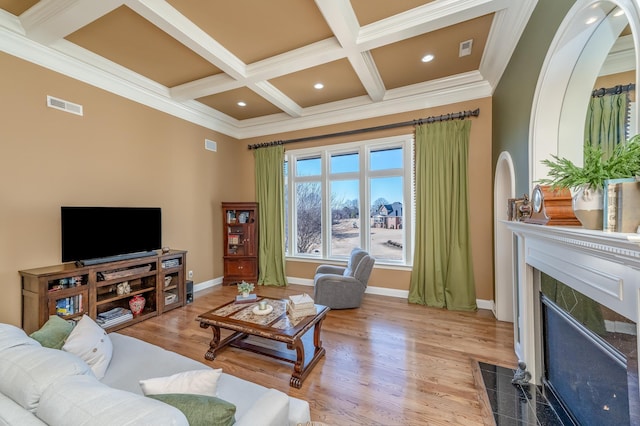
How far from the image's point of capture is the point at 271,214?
512cm

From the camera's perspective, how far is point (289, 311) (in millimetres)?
2508

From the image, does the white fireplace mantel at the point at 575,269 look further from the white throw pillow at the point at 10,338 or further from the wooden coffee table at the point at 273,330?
the white throw pillow at the point at 10,338

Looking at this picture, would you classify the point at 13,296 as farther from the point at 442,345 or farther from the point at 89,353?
the point at 442,345

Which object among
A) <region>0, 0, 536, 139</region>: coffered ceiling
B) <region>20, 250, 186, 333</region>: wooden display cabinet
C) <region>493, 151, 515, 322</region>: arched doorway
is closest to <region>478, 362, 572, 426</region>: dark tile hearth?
<region>493, 151, 515, 322</region>: arched doorway

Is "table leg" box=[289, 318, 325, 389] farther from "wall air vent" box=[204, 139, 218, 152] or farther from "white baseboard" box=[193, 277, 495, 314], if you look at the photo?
"wall air vent" box=[204, 139, 218, 152]

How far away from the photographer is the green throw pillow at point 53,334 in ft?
5.30

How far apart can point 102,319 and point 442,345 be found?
3871mm

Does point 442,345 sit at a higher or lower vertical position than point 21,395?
lower

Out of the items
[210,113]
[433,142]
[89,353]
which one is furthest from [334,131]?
[89,353]

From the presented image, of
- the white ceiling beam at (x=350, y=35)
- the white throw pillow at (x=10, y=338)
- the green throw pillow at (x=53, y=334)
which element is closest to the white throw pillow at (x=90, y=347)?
the green throw pillow at (x=53, y=334)

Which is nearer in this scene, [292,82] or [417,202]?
[292,82]

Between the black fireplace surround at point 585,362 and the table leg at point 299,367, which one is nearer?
the black fireplace surround at point 585,362

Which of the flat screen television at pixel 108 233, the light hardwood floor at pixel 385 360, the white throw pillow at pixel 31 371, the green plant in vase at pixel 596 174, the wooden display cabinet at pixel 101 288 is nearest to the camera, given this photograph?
the white throw pillow at pixel 31 371

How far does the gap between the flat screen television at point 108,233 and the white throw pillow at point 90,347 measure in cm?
161
